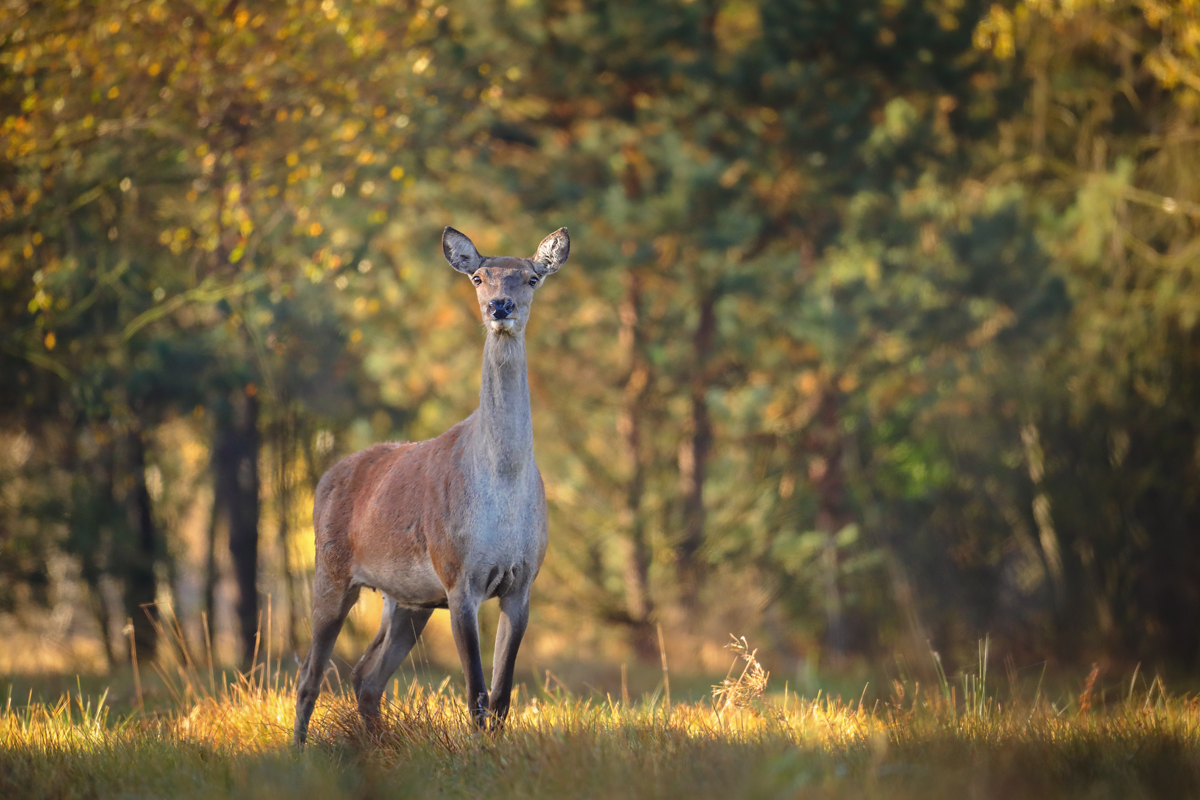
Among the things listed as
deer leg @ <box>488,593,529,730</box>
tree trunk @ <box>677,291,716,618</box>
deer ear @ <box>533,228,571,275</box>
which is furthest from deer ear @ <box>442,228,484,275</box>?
tree trunk @ <box>677,291,716,618</box>

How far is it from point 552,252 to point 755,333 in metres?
9.19

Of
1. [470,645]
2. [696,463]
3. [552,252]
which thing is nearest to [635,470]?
[696,463]

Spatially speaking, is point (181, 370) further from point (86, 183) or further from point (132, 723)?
point (132, 723)

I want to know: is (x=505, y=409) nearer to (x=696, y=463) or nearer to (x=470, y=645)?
(x=470, y=645)

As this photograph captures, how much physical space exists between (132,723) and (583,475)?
908 cm

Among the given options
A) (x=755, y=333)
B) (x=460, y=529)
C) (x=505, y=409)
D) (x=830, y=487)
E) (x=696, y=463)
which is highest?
(x=505, y=409)

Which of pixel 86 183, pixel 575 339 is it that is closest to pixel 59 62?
pixel 86 183

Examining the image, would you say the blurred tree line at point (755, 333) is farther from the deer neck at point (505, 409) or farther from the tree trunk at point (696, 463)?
the deer neck at point (505, 409)

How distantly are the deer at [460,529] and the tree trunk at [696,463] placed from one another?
8.23 metres

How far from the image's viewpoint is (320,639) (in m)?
6.87

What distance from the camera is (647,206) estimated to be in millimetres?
14258

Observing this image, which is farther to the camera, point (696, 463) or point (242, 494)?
point (696, 463)

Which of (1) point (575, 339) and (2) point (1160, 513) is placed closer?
(2) point (1160, 513)

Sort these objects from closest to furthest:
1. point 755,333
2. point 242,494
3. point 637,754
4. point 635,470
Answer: point 637,754, point 242,494, point 635,470, point 755,333
